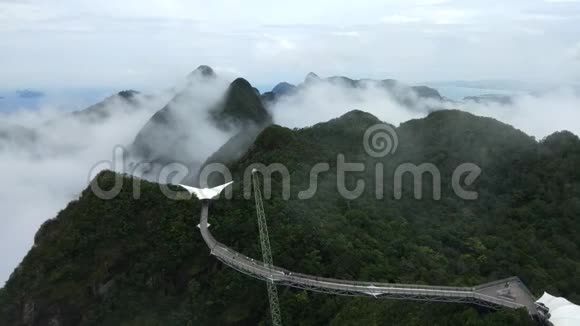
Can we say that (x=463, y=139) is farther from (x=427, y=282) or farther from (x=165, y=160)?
(x=165, y=160)

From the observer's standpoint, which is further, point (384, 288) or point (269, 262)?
point (269, 262)

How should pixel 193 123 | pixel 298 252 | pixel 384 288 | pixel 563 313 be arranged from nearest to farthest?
pixel 563 313, pixel 384 288, pixel 298 252, pixel 193 123

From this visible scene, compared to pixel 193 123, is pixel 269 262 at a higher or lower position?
lower

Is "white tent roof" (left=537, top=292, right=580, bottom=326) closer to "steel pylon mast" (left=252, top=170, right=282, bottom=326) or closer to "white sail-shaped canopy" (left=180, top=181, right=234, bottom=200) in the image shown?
"steel pylon mast" (left=252, top=170, right=282, bottom=326)

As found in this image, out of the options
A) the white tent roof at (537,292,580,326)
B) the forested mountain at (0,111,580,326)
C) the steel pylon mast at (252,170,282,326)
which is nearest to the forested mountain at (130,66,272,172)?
the forested mountain at (0,111,580,326)

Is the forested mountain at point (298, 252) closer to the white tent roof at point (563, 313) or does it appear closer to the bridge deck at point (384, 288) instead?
the bridge deck at point (384, 288)

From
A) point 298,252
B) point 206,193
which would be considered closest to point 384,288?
point 298,252

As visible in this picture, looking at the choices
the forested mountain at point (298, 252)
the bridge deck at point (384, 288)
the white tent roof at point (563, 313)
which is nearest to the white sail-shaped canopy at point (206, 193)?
the forested mountain at point (298, 252)

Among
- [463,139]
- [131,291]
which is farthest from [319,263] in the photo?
[463,139]

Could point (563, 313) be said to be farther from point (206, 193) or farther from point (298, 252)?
point (206, 193)
